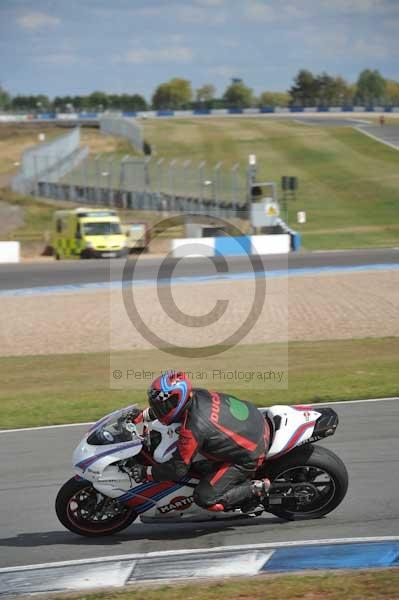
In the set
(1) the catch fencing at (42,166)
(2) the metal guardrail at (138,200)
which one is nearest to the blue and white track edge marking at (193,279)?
(2) the metal guardrail at (138,200)

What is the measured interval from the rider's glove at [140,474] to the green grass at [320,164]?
32.7m

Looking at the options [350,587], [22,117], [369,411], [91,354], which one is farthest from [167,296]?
[22,117]

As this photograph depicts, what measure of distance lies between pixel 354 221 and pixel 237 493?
42.1m

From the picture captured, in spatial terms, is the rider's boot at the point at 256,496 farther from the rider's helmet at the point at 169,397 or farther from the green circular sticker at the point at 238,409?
the rider's helmet at the point at 169,397

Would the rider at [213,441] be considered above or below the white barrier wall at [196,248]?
above

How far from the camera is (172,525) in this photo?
25.6 feet

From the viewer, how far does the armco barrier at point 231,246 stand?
35234mm

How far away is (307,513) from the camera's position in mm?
7574

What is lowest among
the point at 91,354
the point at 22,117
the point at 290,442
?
the point at 91,354

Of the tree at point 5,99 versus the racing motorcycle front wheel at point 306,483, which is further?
the tree at point 5,99

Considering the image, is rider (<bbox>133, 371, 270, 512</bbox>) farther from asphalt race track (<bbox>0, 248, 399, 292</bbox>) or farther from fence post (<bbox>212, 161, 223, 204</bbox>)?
fence post (<bbox>212, 161, 223, 204</bbox>)

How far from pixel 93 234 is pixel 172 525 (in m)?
27.6

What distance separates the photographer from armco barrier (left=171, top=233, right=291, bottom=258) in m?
35.2

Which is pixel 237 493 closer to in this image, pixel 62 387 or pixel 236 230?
pixel 62 387
